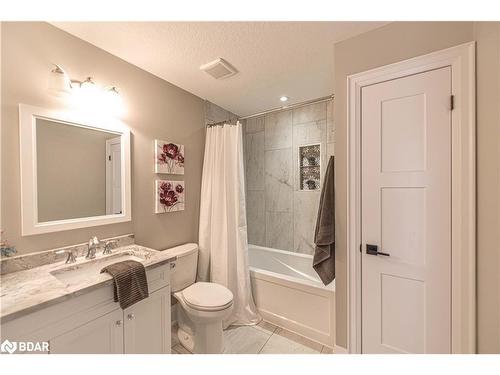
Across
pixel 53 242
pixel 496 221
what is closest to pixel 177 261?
pixel 53 242

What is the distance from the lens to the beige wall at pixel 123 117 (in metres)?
1.10

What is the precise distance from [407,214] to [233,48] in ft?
5.42

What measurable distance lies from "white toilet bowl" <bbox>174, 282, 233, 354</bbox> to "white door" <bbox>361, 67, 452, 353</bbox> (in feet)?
3.38

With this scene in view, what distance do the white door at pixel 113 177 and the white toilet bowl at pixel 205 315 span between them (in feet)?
2.88

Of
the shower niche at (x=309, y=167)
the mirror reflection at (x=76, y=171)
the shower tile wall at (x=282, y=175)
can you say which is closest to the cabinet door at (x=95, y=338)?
the mirror reflection at (x=76, y=171)

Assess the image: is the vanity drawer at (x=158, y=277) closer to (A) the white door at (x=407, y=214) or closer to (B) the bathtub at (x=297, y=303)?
(B) the bathtub at (x=297, y=303)

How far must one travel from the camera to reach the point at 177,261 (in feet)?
5.82

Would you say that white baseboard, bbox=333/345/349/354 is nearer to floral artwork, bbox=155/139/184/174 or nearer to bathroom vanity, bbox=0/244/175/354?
bathroom vanity, bbox=0/244/175/354

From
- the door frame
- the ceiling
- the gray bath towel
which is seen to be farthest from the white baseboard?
the ceiling

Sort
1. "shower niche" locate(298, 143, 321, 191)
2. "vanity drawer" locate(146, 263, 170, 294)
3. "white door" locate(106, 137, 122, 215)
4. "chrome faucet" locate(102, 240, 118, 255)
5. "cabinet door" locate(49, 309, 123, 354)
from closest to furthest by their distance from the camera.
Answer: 1. "cabinet door" locate(49, 309, 123, 354)
2. "vanity drawer" locate(146, 263, 170, 294)
3. "chrome faucet" locate(102, 240, 118, 255)
4. "white door" locate(106, 137, 122, 215)
5. "shower niche" locate(298, 143, 321, 191)

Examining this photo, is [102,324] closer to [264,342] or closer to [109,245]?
[109,245]

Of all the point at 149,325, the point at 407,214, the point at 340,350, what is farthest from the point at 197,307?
the point at 407,214

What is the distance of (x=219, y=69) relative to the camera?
5.59ft

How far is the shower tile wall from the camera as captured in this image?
2559mm
